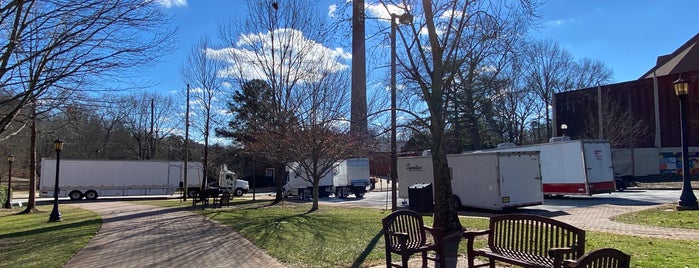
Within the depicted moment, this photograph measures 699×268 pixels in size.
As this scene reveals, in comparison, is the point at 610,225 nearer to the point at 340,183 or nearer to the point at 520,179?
the point at 520,179

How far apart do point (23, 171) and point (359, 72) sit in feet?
221

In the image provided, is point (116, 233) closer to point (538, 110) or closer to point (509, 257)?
point (509, 257)

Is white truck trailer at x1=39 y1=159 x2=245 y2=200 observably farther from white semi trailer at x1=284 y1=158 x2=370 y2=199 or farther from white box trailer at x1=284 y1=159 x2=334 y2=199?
white semi trailer at x1=284 y1=158 x2=370 y2=199

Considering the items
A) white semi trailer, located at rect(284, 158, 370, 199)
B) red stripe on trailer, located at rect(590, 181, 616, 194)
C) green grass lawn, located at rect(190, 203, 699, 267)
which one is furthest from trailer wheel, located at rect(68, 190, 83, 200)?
red stripe on trailer, located at rect(590, 181, 616, 194)

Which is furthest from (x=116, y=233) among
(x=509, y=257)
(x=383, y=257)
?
(x=509, y=257)

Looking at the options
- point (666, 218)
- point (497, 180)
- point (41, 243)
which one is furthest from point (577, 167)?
point (41, 243)

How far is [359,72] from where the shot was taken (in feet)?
80.3

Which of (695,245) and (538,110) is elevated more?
(538,110)

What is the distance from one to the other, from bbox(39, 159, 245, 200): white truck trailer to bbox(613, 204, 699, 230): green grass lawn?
29445 millimetres

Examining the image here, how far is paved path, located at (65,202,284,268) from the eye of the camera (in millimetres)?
8109

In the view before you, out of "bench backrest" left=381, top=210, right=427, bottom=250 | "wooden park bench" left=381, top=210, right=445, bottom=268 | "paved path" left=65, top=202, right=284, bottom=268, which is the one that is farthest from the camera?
"paved path" left=65, top=202, right=284, bottom=268

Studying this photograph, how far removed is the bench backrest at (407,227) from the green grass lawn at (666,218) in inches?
312

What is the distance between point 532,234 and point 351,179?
30.2 metres

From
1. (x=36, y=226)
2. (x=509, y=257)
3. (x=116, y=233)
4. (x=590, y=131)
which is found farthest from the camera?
(x=590, y=131)
